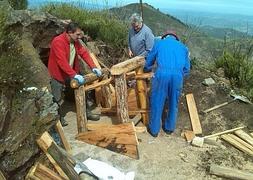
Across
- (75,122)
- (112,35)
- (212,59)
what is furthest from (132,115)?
(212,59)

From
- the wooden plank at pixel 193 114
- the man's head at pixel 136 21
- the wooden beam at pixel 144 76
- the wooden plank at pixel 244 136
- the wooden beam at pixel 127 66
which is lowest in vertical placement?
the wooden plank at pixel 244 136

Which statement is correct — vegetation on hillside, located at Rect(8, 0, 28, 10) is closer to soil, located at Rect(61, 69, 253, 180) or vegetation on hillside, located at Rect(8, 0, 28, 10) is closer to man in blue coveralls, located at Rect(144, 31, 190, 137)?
soil, located at Rect(61, 69, 253, 180)

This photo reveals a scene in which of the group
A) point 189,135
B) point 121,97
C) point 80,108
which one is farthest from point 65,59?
point 189,135

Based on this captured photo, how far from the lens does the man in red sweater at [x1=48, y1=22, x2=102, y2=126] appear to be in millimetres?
7203

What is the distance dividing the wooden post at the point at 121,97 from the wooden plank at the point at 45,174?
2.04 meters

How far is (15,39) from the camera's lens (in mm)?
6633

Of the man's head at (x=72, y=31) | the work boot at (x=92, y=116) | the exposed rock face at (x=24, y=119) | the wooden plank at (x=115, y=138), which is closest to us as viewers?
the exposed rock face at (x=24, y=119)

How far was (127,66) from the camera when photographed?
302 inches

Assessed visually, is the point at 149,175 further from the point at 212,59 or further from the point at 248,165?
the point at 212,59

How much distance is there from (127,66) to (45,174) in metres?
2.58

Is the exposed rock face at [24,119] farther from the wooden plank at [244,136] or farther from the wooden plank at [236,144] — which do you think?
the wooden plank at [244,136]

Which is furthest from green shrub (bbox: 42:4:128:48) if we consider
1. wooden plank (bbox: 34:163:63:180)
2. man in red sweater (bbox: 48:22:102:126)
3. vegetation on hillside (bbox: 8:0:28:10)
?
wooden plank (bbox: 34:163:63:180)

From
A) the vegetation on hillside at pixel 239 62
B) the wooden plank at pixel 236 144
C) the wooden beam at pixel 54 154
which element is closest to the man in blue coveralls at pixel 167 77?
the wooden plank at pixel 236 144

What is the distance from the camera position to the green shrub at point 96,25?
1093cm
